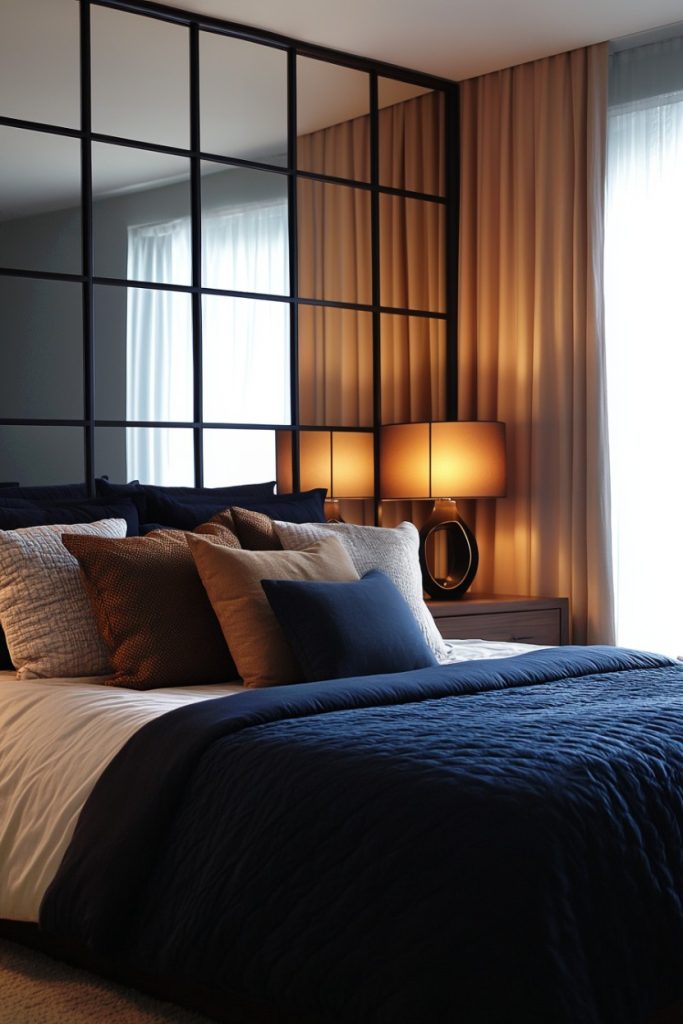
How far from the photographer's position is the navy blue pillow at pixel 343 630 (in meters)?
2.87

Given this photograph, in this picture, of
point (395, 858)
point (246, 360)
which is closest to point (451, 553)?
point (246, 360)

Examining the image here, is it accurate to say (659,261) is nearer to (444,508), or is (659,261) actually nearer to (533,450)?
(533,450)

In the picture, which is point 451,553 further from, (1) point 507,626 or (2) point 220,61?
(2) point 220,61

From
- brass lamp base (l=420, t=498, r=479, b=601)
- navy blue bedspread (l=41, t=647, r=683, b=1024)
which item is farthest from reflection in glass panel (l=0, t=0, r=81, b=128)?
navy blue bedspread (l=41, t=647, r=683, b=1024)

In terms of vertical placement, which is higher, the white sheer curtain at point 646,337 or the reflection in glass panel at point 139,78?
the reflection in glass panel at point 139,78

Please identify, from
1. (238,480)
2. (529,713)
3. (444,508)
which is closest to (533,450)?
(444,508)

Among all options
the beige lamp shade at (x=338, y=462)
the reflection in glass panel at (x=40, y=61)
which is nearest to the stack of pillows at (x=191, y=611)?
the beige lamp shade at (x=338, y=462)

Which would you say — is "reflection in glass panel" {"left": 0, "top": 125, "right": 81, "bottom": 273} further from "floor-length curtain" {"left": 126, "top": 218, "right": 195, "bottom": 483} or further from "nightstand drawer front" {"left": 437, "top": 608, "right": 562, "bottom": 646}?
"nightstand drawer front" {"left": 437, "top": 608, "right": 562, "bottom": 646}

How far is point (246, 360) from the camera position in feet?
14.5

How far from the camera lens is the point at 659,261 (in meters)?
4.47

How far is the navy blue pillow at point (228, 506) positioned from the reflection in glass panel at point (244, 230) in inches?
34.5

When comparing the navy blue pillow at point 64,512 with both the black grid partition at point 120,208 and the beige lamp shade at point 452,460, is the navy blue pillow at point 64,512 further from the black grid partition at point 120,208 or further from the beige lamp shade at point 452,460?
the beige lamp shade at point 452,460

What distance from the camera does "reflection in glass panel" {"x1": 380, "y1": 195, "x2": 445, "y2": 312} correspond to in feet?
16.1

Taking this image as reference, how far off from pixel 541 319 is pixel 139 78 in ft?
5.54
